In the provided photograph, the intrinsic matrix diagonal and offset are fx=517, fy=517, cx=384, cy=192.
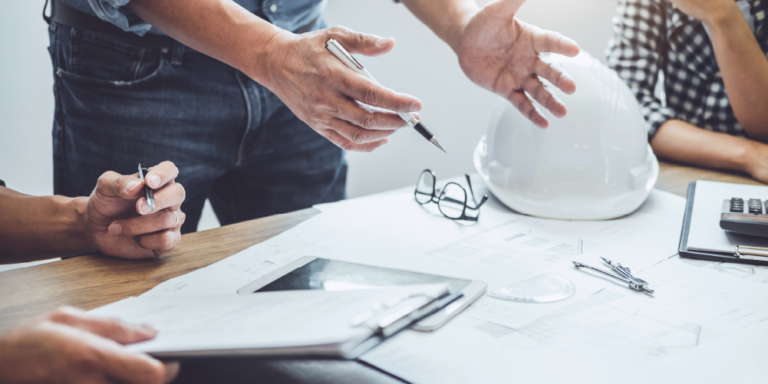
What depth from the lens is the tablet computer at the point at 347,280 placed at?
1.96 feet

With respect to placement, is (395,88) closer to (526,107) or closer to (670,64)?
(670,64)

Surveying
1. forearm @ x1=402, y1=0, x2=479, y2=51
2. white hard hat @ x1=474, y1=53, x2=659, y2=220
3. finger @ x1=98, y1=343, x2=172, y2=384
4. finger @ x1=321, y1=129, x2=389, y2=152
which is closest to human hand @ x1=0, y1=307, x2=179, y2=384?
finger @ x1=98, y1=343, x2=172, y2=384

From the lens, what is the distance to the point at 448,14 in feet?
3.24

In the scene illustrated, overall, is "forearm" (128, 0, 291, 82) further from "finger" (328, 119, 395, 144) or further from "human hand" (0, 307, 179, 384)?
"human hand" (0, 307, 179, 384)

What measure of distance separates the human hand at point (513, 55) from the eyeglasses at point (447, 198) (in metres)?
0.18

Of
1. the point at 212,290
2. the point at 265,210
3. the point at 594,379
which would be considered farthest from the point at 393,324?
the point at 265,210

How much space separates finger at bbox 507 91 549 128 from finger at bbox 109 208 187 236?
1.94 feet

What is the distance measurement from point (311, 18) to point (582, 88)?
55 centimetres

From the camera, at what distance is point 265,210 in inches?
44.3

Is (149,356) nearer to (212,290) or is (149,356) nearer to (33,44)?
(212,290)

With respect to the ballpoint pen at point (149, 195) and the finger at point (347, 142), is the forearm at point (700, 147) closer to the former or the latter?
the finger at point (347, 142)

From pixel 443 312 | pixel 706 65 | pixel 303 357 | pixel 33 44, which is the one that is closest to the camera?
pixel 303 357

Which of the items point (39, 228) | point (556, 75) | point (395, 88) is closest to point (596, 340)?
point (556, 75)

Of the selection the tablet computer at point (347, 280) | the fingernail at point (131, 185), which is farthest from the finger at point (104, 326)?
the fingernail at point (131, 185)
